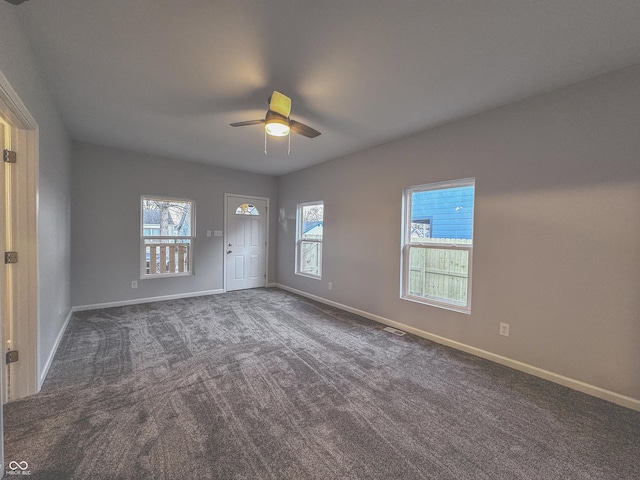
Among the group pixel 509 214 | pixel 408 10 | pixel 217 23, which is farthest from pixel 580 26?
pixel 217 23

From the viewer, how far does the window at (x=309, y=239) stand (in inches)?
199

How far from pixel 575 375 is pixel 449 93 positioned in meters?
2.63

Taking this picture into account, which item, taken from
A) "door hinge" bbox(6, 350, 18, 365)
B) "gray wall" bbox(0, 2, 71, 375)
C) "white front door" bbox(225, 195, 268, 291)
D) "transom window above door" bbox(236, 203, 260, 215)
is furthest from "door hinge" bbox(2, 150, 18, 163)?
"transom window above door" bbox(236, 203, 260, 215)

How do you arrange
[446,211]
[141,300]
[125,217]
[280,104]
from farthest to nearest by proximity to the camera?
[141,300]
[125,217]
[446,211]
[280,104]

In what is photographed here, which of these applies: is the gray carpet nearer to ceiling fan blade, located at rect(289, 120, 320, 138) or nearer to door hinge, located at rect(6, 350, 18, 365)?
door hinge, located at rect(6, 350, 18, 365)

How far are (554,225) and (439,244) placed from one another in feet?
3.58

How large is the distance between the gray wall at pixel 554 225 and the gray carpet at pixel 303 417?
1.05 feet

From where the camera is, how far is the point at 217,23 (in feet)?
5.45

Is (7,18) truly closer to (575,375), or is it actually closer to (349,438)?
(349,438)

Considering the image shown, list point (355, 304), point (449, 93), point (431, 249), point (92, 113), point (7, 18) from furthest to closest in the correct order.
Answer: point (355, 304), point (431, 249), point (92, 113), point (449, 93), point (7, 18)

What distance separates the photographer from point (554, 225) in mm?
2350

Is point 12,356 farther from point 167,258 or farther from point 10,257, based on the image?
point 167,258

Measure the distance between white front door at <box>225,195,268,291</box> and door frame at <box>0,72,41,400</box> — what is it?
3.37 m

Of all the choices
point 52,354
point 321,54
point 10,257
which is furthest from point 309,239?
point 10,257
